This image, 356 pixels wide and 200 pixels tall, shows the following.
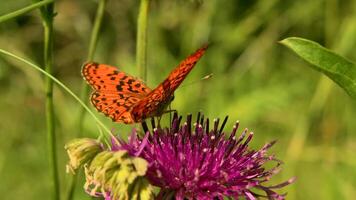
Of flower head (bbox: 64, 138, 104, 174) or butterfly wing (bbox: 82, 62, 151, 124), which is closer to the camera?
flower head (bbox: 64, 138, 104, 174)

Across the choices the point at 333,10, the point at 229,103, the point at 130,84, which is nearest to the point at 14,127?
the point at 229,103

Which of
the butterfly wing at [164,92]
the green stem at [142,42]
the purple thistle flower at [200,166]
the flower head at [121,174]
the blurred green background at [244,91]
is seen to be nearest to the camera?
the flower head at [121,174]

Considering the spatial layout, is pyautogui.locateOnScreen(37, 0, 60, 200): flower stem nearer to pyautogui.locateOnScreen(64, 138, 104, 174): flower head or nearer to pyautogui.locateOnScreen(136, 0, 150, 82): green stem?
pyautogui.locateOnScreen(136, 0, 150, 82): green stem

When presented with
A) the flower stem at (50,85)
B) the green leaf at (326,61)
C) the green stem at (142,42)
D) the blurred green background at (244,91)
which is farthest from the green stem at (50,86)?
the blurred green background at (244,91)

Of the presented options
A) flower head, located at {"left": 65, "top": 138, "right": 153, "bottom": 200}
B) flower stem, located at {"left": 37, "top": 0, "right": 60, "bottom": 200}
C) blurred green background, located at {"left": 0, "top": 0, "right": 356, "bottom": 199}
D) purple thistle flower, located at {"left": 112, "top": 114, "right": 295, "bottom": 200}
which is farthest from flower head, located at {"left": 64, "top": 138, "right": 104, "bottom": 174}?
blurred green background, located at {"left": 0, "top": 0, "right": 356, "bottom": 199}

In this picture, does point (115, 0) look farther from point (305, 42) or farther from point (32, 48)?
point (305, 42)

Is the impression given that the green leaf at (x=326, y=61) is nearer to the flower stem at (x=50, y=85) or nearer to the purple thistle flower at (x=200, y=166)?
the purple thistle flower at (x=200, y=166)
